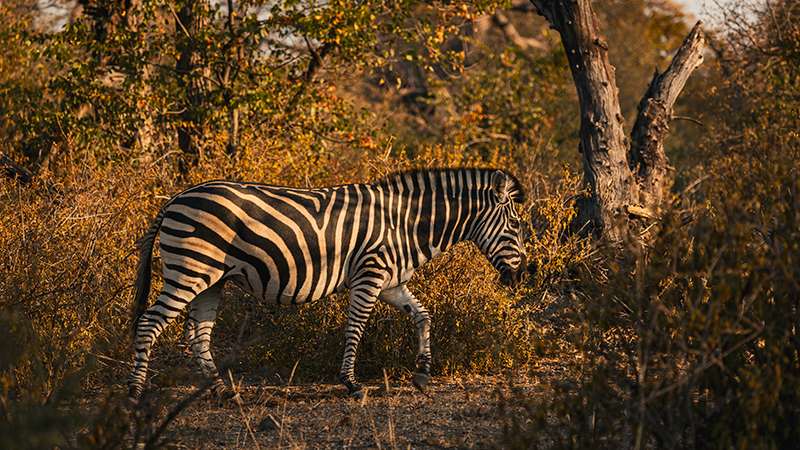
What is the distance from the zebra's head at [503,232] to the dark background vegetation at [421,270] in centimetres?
32

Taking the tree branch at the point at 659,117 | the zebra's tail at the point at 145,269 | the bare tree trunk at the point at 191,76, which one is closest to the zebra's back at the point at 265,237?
the zebra's tail at the point at 145,269

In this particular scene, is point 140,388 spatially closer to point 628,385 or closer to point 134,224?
point 134,224

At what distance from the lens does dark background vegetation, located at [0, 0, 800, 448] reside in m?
3.13

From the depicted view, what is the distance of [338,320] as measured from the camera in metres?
6.00

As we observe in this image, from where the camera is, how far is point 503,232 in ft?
18.6

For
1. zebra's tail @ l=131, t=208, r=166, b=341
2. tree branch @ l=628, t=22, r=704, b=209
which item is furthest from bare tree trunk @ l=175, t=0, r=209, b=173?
tree branch @ l=628, t=22, r=704, b=209

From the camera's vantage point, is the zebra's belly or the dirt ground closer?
the dirt ground

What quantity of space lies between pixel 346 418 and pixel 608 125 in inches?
192

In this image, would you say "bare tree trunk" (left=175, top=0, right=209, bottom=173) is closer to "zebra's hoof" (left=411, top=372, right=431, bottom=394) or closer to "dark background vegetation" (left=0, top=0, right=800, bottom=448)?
"dark background vegetation" (left=0, top=0, right=800, bottom=448)

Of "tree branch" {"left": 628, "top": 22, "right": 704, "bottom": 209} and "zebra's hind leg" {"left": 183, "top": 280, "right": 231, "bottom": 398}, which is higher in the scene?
"tree branch" {"left": 628, "top": 22, "right": 704, "bottom": 209}

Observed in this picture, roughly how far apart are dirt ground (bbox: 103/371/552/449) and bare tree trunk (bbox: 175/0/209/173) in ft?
14.9

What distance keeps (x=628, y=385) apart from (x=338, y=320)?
317 centimetres

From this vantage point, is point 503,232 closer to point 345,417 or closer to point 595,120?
point 345,417

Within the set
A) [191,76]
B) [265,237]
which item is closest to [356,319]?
[265,237]
